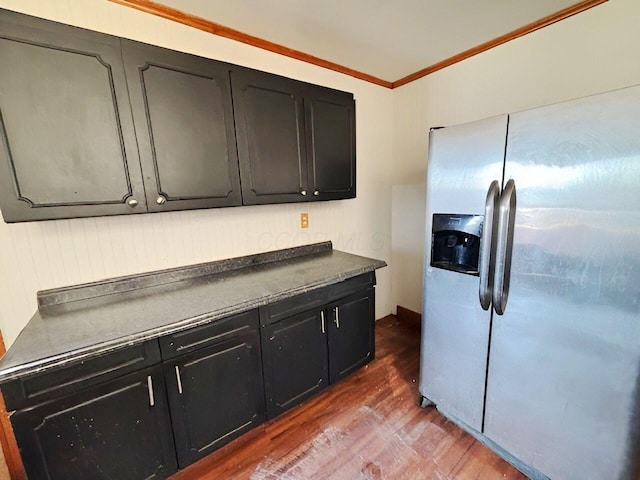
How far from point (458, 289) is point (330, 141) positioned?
1317 millimetres

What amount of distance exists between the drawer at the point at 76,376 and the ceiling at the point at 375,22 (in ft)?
6.00

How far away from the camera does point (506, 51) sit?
6.27 ft

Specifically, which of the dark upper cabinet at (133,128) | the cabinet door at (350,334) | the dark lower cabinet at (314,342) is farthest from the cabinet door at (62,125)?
the cabinet door at (350,334)

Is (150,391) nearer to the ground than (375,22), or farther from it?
nearer to the ground

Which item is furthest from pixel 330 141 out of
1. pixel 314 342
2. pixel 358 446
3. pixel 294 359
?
pixel 358 446

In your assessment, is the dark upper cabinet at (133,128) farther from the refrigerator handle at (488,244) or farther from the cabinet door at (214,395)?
the refrigerator handle at (488,244)

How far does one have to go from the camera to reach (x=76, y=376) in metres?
1.03

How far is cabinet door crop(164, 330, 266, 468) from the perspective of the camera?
1.28m

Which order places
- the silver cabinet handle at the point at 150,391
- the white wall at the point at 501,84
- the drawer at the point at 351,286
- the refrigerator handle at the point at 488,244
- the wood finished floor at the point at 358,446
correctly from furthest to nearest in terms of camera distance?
the drawer at the point at 351,286 → the white wall at the point at 501,84 → the wood finished floor at the point at 358,446 → the refrigerator handle at the point at 488,244 → the silver cabinet handle at the point at 150,391

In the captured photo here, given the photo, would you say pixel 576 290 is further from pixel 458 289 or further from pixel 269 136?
pixel 269 136

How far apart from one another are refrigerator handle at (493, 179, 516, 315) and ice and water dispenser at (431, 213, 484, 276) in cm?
12

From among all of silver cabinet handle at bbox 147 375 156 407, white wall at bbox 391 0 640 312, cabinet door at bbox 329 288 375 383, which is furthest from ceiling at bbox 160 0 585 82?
silver cabinet handle at bbox 147 375 156 407

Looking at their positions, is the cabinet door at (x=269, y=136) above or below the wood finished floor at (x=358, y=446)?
above

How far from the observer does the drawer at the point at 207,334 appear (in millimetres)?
1221
